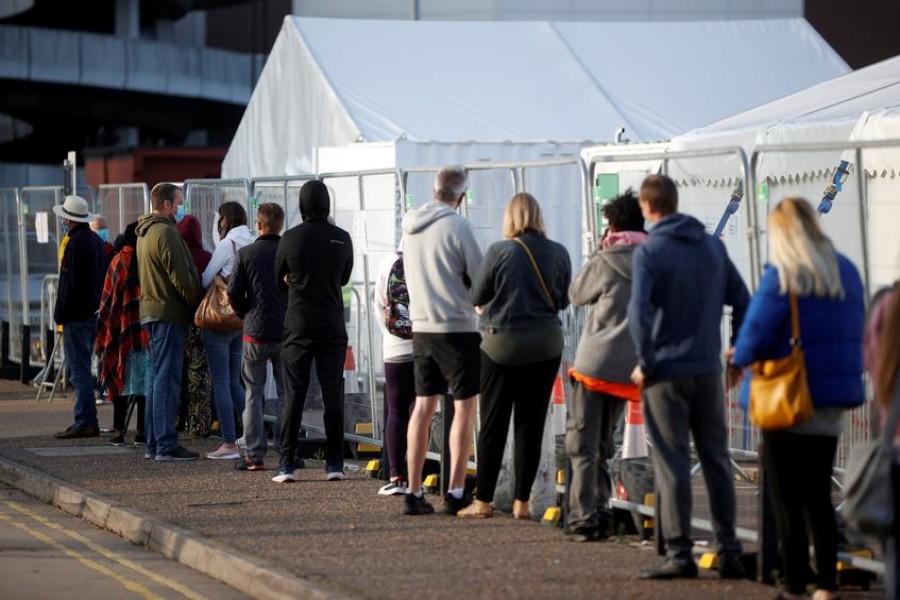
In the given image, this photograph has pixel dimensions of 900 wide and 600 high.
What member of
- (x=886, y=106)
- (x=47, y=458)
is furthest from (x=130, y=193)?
(x=886, y=106)

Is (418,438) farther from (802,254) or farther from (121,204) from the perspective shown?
(121,204)

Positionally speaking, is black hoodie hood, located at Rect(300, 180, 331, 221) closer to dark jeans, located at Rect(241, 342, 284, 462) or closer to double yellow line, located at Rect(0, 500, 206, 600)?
dark jeans, located at Rect(241, 342, 284, 462)

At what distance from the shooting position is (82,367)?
15195 mm

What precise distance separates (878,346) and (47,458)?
30.1ft

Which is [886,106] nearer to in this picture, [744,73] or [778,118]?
[778,118]

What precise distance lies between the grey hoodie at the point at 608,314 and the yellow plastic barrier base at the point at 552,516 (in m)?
1.32

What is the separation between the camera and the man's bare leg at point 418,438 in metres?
10.4

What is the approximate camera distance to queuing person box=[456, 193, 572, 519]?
9.71m

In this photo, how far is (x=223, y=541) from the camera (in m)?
9.66

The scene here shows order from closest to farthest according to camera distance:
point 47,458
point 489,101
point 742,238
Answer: point 742,238
point 47,458
point 489,101

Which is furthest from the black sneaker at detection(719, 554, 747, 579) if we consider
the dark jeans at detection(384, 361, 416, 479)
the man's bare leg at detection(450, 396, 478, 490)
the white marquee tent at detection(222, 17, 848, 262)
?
the white marquee tent at detection(222, 17, 848, 262)

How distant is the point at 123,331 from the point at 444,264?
4.89 metres

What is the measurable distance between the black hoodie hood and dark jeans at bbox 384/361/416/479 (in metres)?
1.16

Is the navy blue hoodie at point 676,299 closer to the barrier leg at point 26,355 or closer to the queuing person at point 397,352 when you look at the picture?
the queuing person at point 397,352
